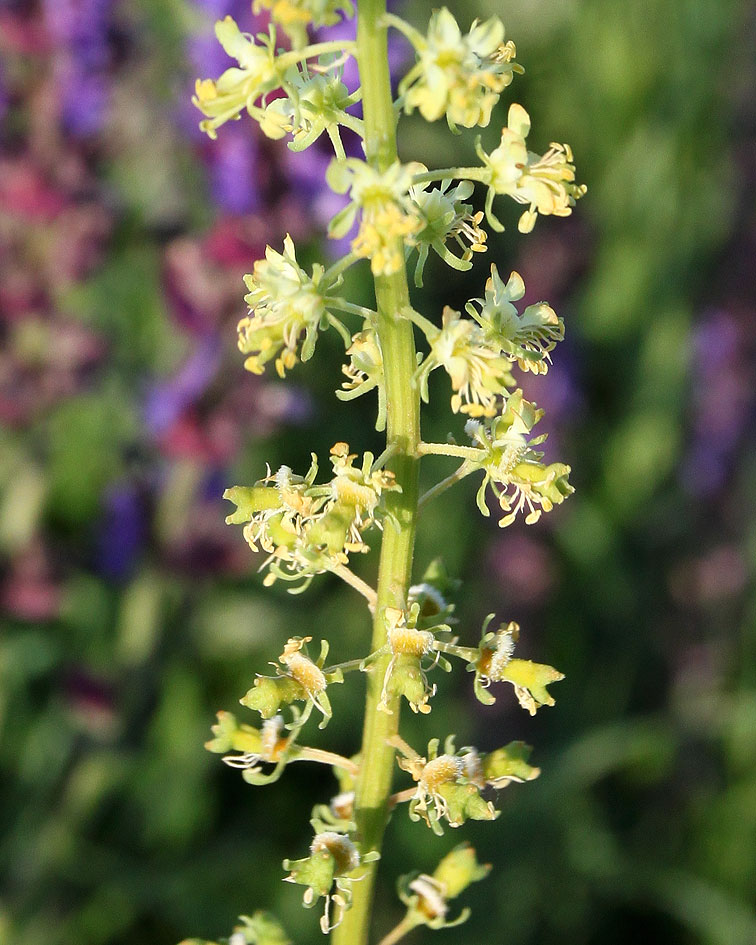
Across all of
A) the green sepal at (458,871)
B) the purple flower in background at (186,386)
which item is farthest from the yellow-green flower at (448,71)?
the purple flower in background at (186,386)

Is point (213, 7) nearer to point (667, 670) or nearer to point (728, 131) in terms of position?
point (667, 670)

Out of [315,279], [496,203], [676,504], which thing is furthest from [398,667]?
[496,203]

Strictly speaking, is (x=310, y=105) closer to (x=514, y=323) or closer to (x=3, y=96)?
(x=514, y=323)

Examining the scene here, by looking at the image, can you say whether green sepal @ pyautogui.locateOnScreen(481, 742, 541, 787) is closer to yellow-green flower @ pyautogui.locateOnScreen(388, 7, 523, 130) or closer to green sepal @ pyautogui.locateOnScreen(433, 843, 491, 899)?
green sepal @ pyautogui.locateOnScreen(433, 843, 491, 899)

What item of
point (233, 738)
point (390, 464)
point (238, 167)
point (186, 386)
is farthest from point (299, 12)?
point (186, 386)

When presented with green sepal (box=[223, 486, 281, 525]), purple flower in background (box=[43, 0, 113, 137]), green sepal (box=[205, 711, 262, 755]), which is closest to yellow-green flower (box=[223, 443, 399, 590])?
green sepal (box=[223, 486, 281, 525])
